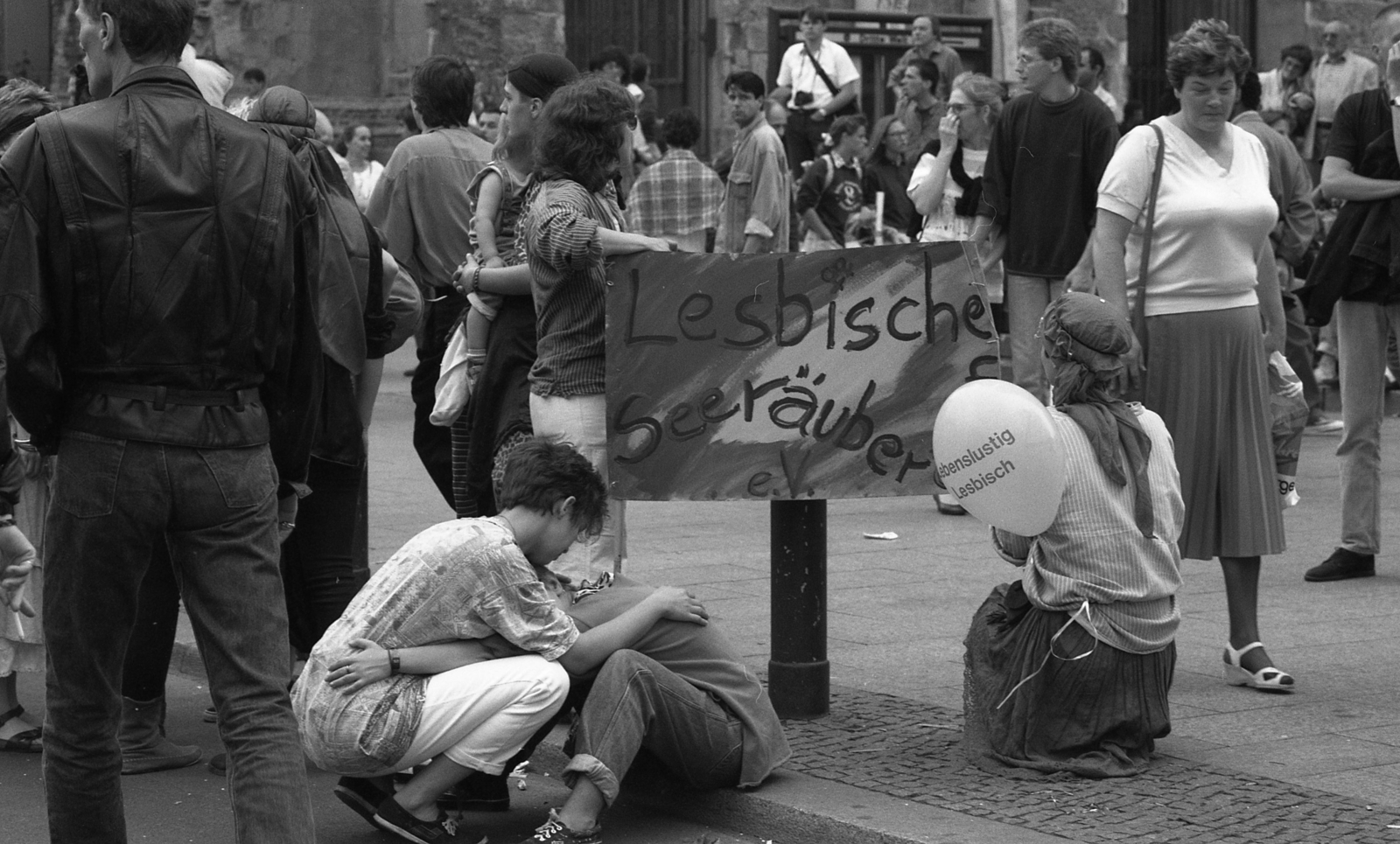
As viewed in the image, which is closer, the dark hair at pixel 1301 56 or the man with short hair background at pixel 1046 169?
the man with short hair background at pixel 1046 169

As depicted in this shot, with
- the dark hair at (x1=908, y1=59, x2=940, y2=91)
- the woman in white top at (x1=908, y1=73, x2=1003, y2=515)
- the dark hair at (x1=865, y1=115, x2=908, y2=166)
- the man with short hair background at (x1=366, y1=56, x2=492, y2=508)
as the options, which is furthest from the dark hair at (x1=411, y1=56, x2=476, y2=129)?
the dark hair at (x1=865, y1=115, x2=908, y2=166)

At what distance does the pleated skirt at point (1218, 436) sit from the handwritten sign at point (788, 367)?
2.81 feet

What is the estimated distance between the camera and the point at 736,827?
497cm

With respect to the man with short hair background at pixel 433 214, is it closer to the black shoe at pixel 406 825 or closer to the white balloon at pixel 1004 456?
the black shoe at pixel 406 825

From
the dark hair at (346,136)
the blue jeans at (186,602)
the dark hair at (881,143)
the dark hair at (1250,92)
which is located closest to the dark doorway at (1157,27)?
the dark hair at (346,136)

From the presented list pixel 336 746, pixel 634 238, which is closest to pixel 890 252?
pixel 634 238

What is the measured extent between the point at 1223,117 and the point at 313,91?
1526cm

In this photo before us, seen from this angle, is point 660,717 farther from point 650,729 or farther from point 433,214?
point 433,214

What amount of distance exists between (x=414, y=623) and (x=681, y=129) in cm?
843

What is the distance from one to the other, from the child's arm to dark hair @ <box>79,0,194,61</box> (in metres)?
2.23

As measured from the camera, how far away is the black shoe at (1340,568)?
773 centimetres

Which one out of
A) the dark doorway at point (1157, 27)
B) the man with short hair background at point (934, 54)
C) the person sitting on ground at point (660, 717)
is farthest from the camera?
the dark doorway at point (1157, 27)

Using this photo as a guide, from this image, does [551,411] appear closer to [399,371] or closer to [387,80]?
[399,371]

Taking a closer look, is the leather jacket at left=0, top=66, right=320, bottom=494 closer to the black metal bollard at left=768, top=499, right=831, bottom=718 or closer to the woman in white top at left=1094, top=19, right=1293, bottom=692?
the black metal bollard at left=768, top=499, right=831, bottom=718
